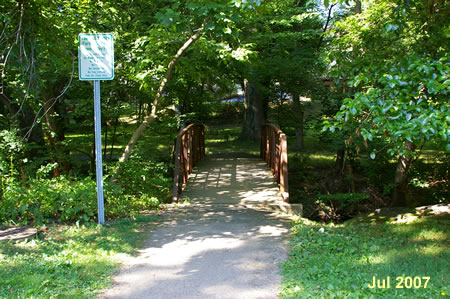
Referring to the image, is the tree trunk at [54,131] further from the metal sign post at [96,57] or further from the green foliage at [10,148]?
the metal sign post at [96,57]

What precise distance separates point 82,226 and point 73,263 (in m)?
1.32

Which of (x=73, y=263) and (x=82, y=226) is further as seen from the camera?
(x=82, y=226)

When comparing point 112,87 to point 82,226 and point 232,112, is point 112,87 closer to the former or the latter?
point 82,226

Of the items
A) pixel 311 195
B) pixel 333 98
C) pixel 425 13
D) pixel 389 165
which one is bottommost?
pixel 311 195

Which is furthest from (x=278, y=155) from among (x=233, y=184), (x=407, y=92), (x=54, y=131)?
(x=54, y=131)

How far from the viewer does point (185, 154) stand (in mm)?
8719

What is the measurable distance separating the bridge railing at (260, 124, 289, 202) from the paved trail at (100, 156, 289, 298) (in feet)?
0.99

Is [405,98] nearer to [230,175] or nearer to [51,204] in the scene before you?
[51,204]

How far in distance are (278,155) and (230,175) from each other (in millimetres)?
1469

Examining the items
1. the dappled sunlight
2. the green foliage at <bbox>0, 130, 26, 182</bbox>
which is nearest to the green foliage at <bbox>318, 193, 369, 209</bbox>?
the dappled sunlight

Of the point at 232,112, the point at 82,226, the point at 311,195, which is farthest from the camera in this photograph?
the point at 232,112

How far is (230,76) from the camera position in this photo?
12.5 meters

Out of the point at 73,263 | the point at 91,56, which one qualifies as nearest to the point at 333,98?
the point at 91,56

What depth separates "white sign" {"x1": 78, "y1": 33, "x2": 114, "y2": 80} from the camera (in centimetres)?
516
